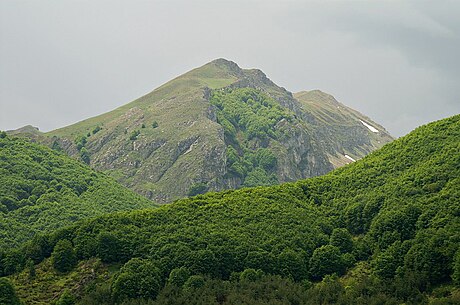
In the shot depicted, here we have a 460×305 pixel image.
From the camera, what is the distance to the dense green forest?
397 ft

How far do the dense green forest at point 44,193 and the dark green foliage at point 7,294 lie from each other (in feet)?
140

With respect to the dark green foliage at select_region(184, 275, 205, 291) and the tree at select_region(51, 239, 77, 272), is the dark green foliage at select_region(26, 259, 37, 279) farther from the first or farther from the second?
the dark green foliage at select_region(184, 275, 205, 291)

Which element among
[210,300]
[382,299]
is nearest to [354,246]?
[382,299]

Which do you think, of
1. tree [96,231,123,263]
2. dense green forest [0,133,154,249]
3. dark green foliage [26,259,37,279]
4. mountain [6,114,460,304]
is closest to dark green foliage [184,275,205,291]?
mountain [6,114,460,304]

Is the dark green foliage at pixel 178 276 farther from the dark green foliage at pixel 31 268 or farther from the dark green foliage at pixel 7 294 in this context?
→ the dark green foliage at pixel 31 268

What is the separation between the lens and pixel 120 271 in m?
73.3

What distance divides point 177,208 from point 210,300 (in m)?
27.8

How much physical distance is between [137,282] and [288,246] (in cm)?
2145

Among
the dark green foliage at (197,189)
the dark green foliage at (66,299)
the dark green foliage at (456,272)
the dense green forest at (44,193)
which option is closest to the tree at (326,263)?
the dark green foliage at (456,272)

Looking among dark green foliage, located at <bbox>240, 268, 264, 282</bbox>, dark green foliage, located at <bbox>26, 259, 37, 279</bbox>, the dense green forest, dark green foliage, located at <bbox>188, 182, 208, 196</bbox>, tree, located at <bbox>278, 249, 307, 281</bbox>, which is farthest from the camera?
dark green foliage, located at <bbox>188, 182, 208, 196</bbox>

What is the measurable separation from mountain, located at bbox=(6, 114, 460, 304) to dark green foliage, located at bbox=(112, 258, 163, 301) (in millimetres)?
122

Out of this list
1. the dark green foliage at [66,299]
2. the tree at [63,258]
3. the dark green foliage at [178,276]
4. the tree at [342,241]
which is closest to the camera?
the dark green foliage at [66,299]

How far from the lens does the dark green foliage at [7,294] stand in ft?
215

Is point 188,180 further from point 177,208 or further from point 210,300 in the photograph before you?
point 210,300
